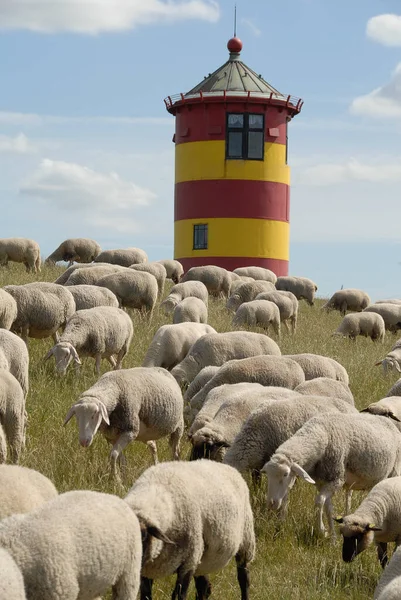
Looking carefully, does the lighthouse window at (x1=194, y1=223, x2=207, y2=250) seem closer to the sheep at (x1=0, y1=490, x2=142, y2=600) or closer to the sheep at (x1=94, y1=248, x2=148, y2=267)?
the sheep at (x1=94, y1=248, x2=148, y2=267)

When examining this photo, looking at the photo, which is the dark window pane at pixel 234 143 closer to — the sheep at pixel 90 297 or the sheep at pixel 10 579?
the sheep at pixel 90 297

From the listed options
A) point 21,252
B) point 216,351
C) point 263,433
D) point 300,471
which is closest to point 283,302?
point 21,252

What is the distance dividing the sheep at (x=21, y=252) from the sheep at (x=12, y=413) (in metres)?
14.4

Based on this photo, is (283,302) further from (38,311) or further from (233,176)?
(233,176)

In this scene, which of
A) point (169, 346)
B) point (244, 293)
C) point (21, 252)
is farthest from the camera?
point (21, 252)

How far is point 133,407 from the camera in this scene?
8125 millimetres

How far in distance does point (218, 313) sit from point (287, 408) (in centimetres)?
1136

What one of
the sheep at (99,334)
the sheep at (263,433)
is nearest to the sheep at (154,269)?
the sheep at (99,334)

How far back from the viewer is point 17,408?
25.8 ft

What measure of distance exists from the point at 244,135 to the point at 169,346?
17242 millimetres

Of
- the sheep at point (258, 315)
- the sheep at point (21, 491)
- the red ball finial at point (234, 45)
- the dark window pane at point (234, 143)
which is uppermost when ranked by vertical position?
the red ball finial at point (234, 45)

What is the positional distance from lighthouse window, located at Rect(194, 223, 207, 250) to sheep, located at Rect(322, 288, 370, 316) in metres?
5.73

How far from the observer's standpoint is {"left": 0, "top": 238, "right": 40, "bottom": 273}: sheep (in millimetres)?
22047

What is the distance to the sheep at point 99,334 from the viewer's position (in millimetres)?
11453
